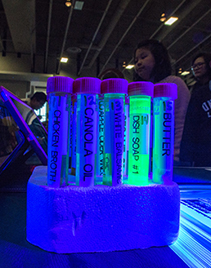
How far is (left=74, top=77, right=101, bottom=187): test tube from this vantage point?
1.30ft

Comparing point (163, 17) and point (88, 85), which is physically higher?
point (163, 17)

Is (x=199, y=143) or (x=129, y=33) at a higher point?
(x=129, y=33)

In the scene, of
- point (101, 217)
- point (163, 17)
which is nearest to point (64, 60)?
point (163, 17)

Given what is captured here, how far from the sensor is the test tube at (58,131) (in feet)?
1.29

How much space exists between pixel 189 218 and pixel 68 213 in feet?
0.98

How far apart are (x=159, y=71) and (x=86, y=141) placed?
1.25 meters

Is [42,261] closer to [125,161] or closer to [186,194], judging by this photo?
[125,161]

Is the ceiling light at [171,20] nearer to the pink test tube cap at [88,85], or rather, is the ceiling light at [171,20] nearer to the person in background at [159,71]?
the person in background at [159,71]

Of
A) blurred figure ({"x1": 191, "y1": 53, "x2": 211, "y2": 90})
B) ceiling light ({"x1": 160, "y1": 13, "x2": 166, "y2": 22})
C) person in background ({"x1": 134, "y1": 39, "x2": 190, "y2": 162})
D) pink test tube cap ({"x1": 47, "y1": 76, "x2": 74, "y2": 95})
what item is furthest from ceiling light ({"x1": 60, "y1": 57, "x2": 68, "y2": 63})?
pink test tube cap ({"x1": 47, "y1": 76, "x2": 74, "y2": 95})

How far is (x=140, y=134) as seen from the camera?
0.42 m

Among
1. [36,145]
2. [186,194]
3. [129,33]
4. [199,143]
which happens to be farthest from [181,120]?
[129,33]

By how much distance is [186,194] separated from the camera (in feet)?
2.30

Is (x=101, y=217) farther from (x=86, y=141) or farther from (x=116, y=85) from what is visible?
(x=116, y=85)

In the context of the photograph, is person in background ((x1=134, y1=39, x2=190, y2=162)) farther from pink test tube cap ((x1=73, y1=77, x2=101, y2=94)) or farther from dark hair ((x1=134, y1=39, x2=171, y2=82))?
pink test tube cap ((x1=73, y1=77, x2=101, y2=94))
